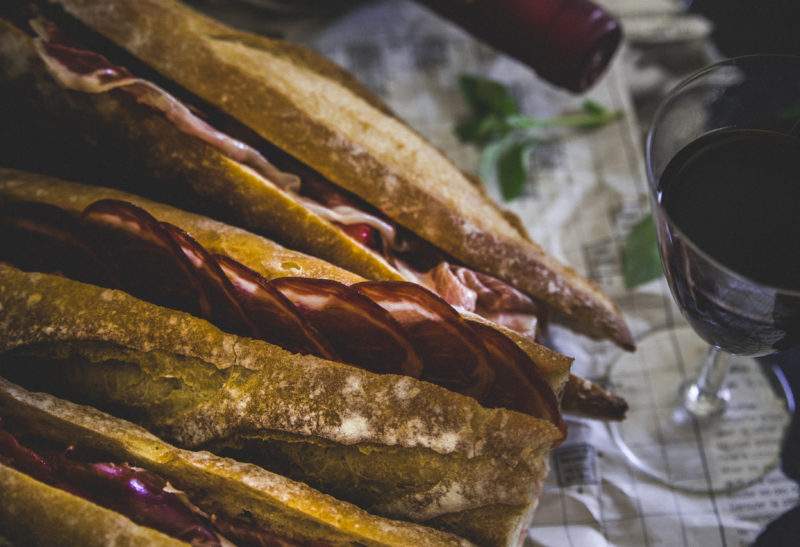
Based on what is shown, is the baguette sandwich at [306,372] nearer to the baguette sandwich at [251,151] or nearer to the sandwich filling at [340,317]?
the sandwich filling at [340,317]

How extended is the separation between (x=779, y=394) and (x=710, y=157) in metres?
0.87

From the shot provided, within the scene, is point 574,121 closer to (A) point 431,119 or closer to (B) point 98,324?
(A) point 431,119

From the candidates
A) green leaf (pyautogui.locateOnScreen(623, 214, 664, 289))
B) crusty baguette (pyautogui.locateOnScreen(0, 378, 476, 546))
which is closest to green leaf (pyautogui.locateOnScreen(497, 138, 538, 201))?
green leaf (pyautogui.locateOnScreen(623, 214, 664, 289))

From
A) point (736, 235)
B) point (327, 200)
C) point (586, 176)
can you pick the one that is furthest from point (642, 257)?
point (327, 200)

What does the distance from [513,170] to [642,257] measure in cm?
46

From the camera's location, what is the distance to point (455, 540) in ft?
4.11

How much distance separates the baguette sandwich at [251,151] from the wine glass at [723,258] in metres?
0.33

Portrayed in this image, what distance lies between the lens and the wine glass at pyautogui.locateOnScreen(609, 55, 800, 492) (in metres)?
1.20

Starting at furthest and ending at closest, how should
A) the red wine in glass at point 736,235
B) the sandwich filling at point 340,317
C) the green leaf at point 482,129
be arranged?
the green leaf at point 482,129 < the sandwich filling at point 340,317 < the red wine in glass at point 736,235

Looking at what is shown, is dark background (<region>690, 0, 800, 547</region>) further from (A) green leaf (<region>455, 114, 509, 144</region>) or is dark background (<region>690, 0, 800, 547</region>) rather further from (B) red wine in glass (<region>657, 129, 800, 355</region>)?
(A) green leaf (<region>455, 114, 509, 144</region>)

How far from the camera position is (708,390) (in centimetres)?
174

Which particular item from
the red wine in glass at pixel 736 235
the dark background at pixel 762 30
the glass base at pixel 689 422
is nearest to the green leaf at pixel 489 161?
the glass base at pixel 689 422

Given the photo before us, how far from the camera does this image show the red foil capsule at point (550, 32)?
6.50 feet

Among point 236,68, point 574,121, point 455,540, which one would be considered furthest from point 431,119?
point 455,540
